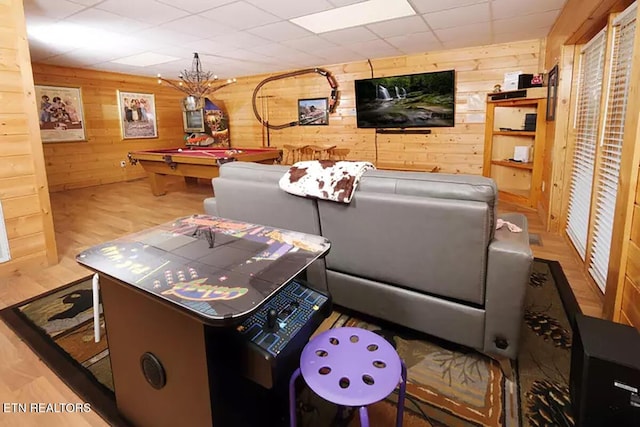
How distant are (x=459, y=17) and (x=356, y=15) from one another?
3.66 feet

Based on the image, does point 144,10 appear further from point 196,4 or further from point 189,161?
point 189,161

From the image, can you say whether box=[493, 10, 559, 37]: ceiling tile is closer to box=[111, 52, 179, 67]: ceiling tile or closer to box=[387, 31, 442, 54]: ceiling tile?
box=[387, 31, 442, 54]: ceiling tile

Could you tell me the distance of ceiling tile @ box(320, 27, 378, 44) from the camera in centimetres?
425

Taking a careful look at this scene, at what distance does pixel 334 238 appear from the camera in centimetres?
185

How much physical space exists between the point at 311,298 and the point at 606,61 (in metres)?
2.61

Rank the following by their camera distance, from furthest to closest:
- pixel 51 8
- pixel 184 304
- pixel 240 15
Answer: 1. pixel 240 15
2. pixel 51 8
3. pixel 184 304

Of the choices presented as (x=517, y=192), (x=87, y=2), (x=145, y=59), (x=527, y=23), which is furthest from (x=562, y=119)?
(x=145, y=59)

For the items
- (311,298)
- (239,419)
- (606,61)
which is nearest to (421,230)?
(311,298)

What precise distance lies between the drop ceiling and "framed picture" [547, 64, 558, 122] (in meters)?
0.62

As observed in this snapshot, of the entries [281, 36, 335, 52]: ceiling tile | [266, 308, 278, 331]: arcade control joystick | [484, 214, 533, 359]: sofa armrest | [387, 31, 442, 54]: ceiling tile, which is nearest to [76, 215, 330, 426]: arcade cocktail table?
[266, 308, 278, 331]: arcade control joystick

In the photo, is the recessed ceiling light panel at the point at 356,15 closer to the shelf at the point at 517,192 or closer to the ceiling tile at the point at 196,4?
the ceiling tile at the point at 196,4

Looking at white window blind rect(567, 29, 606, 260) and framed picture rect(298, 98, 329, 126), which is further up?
framed picture rect(298, 98, 329, 126)

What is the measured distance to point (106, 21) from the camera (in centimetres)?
372

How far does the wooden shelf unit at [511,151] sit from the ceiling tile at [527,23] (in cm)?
82
